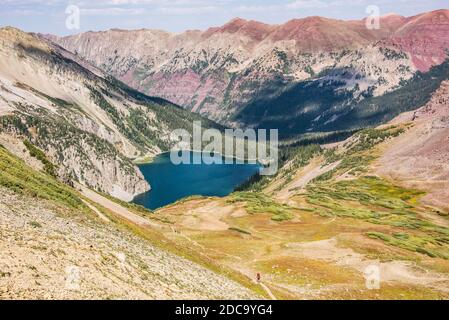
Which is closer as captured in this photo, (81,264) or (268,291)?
(81,264)

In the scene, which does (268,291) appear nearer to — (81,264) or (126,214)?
(81,264)

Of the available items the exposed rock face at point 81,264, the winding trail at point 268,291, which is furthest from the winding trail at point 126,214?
the winding trail at point 268,291

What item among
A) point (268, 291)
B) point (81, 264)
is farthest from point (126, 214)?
point (81, 264)

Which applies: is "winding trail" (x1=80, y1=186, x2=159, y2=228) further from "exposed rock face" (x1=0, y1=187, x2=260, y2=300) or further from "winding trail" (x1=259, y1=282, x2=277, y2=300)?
"winding trail" (x1=259, y1=282, x2=277, y2=300)

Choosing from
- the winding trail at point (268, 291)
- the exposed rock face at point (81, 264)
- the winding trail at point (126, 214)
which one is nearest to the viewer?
the exposed rock face at point (81, 264)

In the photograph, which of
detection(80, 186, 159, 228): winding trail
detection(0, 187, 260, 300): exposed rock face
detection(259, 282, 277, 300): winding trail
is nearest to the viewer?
detection(0, 187, 260, 300): exposed rock face

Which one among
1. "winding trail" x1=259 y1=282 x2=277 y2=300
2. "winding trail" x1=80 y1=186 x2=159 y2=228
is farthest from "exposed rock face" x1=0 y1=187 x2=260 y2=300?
"winding trail" x1=80 y1=186 x2=159 y2=228

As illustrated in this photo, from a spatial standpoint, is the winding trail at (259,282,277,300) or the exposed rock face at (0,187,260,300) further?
the winding trail at (259,282,277,300)

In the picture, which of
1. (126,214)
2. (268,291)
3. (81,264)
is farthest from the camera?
(126,214)

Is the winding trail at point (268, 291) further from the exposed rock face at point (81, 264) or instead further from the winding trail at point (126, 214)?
the winding trail at point (126, 214)

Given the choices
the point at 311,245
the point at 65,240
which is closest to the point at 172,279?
the point at 65,240
